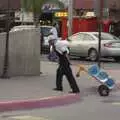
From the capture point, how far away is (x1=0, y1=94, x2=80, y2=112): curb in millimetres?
12526

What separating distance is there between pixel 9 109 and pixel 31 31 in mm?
6077

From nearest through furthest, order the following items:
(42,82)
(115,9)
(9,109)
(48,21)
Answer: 1. (9,109)
2. (42,82)
3. (115,9)
4. (48,21)

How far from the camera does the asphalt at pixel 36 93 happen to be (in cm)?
1290

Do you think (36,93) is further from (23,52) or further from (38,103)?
(23,52)

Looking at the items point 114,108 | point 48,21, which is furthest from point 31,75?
point 48,21

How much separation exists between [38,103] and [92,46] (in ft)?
53.7

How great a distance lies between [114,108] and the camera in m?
13.0

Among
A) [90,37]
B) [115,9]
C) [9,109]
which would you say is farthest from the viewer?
[115,9]

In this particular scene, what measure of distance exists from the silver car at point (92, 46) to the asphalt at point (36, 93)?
32.9 feet

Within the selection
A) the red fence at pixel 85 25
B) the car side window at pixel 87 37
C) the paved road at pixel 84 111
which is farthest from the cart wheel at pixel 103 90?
the red fence at pixel 85 25

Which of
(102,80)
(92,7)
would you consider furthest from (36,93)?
(92,7)

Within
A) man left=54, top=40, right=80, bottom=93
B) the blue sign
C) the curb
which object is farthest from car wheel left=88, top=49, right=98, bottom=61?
the curb

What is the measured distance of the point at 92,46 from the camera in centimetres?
2927

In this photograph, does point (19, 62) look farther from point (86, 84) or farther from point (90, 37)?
point (90, 37)
